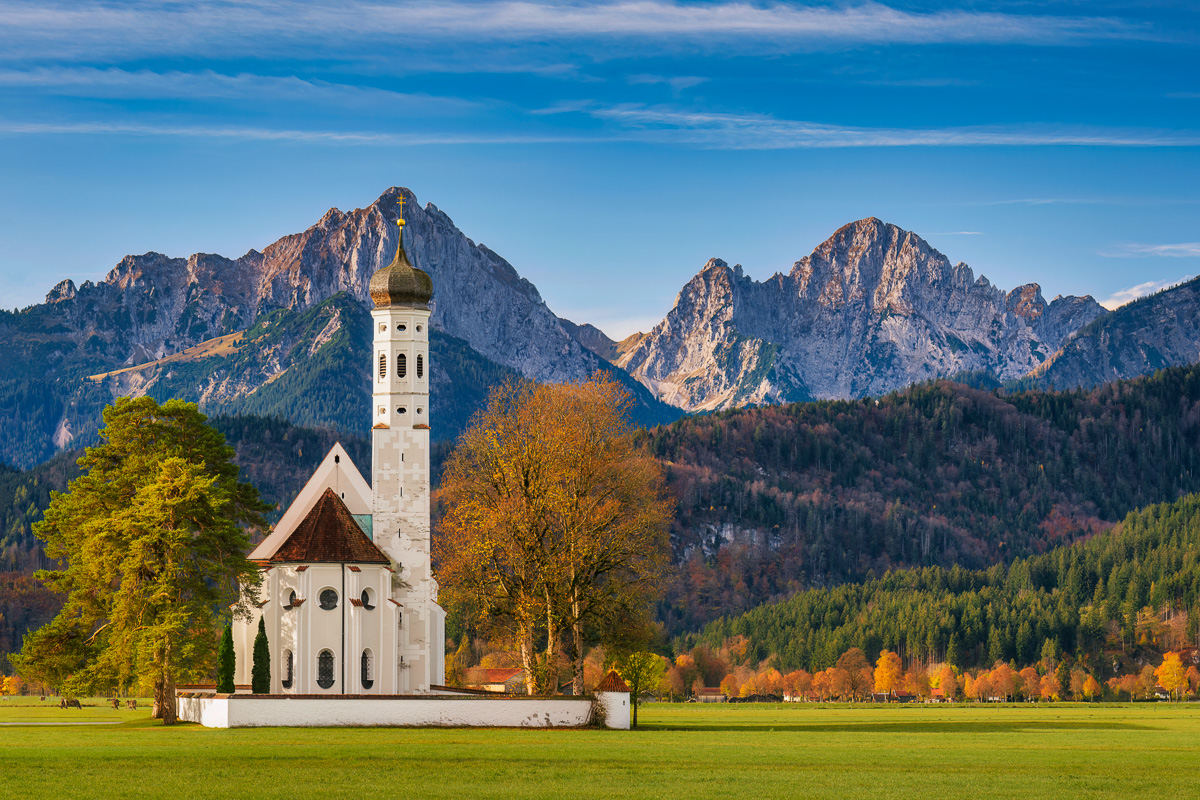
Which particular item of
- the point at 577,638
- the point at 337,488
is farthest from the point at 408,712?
the point at 337,488

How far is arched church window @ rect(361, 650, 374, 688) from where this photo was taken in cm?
8725

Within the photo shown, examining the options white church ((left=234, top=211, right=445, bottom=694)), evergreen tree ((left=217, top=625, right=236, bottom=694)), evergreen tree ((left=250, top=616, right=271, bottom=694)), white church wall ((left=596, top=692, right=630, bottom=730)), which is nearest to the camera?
white church wall ((left=596, top=692, right=630, bottom=730))

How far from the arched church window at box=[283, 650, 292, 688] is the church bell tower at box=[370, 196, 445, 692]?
21.9ft

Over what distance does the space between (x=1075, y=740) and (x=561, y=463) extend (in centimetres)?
2924

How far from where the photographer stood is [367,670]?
87438 mm

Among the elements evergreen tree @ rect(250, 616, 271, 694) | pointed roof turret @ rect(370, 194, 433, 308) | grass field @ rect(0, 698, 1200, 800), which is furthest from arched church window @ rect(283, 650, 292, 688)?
pointed roof turret @ rect(370, 194, 433, 308)

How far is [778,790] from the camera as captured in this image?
43.9 metres

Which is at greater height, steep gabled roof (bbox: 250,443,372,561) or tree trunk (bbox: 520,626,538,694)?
steep gabled roof (bbox: 250,443,372,561)

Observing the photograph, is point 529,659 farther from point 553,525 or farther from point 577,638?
point 553,525

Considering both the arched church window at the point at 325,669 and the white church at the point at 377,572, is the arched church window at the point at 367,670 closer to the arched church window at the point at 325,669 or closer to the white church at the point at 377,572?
the white church at the point at 377,572

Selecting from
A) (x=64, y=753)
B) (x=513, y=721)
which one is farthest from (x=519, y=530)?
(x=64, y=753)

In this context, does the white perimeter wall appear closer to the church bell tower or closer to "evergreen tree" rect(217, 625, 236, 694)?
"evergreen tree" rect(217, 625, 236, 694)

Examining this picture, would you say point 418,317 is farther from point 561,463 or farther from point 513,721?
point 513,721

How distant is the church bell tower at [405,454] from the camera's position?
3529 inches
